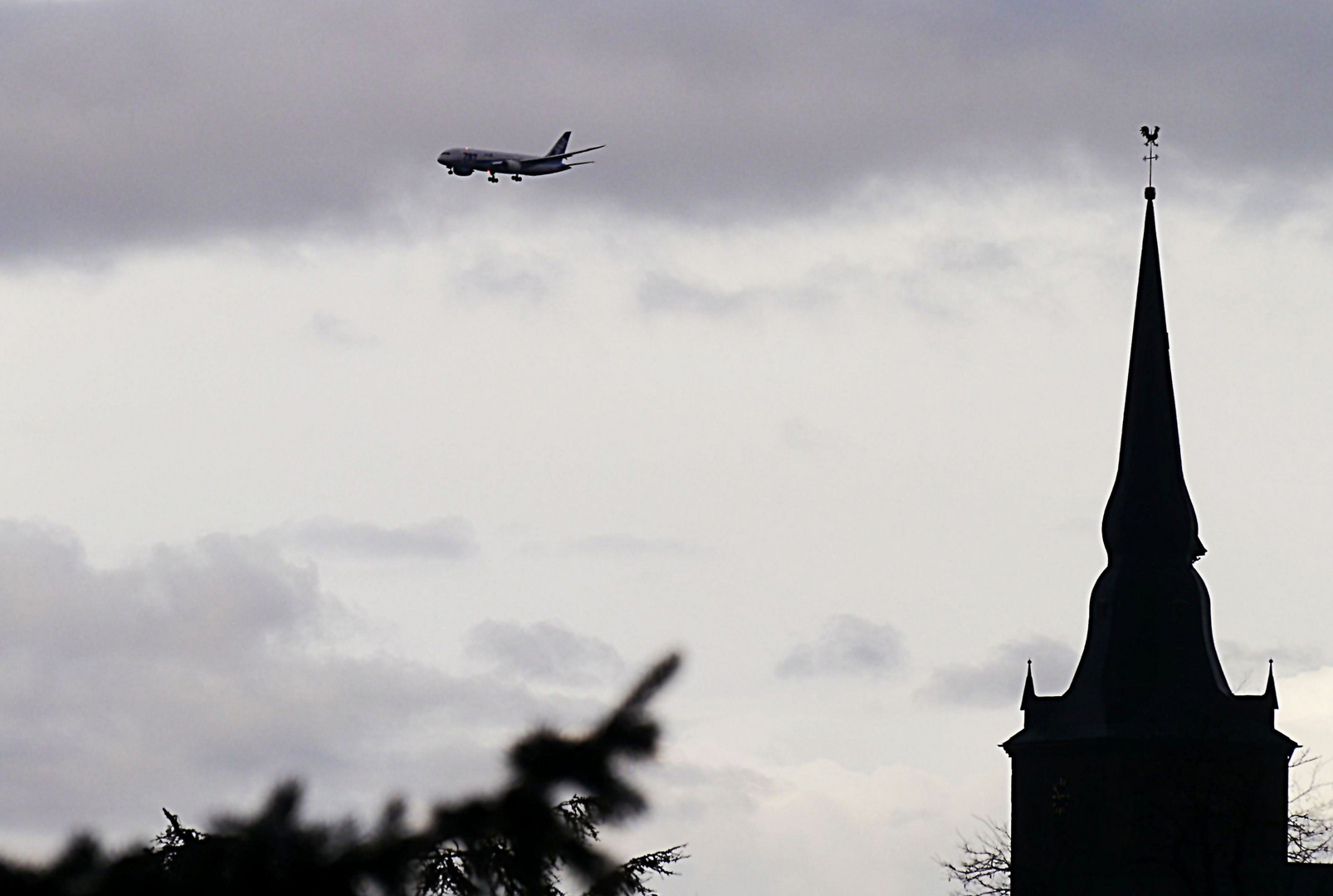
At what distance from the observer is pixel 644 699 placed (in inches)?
245

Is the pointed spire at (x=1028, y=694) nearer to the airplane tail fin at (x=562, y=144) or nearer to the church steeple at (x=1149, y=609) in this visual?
the church steeple at (x=1149, y=609)

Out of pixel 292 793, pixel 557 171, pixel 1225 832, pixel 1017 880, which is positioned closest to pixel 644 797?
pixel 292 793

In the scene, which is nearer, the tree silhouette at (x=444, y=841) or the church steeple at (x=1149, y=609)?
the tree silhouette at (x=444, y=841)

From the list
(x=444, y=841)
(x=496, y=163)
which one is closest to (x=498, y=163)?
(x=496, y=163)

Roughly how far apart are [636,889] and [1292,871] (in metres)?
62.4

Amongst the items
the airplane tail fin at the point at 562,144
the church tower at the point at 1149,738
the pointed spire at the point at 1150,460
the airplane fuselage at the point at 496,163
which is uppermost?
the airplane tail fin at the point at 562,144

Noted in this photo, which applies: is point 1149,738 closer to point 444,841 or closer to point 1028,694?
point 1028,694

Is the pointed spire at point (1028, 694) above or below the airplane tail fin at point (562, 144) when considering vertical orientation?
below

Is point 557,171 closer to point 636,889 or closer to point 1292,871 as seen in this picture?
point 1292,871

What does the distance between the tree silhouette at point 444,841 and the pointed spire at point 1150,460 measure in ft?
259

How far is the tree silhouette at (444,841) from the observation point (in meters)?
6.11

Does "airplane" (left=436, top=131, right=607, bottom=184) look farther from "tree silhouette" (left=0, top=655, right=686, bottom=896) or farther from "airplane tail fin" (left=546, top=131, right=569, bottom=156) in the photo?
"tree silhouette" (left=0, top=655, right=686, bottom=896)

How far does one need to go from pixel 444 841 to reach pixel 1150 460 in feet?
263

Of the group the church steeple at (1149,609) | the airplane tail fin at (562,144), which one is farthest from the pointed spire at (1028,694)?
the airplane tail fin at (562,144)
